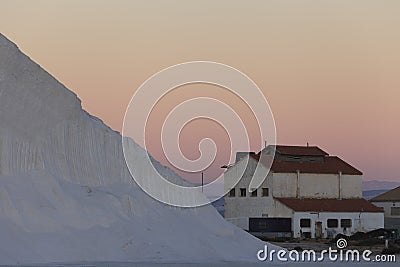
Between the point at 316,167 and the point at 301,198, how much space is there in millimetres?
4550

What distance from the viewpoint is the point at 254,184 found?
274ft

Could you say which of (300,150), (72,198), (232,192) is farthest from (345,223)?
(72,198)

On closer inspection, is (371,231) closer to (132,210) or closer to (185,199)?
(185,199)

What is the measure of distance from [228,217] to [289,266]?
4362 centimetres

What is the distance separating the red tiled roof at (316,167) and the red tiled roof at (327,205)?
9.57 ft

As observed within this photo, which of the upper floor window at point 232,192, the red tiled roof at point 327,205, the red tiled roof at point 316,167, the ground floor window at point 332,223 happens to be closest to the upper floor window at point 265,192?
the red tiled roof at point 327,205

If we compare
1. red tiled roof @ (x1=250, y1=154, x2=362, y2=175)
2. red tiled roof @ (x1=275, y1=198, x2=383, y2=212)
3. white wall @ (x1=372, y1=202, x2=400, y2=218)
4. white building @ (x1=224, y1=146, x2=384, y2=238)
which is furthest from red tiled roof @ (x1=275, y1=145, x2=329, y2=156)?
white wall @ (x1=372, y1=202, x2=400, y2=218)

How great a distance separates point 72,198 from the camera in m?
46.3

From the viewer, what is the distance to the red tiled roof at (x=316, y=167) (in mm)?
83812

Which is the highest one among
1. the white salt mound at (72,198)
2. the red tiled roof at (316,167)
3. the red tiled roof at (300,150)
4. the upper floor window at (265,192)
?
the red tiled roof at (300,150)

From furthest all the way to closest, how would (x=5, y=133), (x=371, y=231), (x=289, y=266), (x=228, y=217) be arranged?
(x=228, y=217) → (x=371, y=231) → (x=5, y=133) → (x=289, y=266)

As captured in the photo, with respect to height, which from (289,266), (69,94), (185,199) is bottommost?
(289,266)

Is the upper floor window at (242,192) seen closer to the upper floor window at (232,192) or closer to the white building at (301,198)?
the white building at (301,198)

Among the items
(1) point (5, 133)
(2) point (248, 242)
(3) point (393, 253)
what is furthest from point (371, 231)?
(1) point (5, 133)
